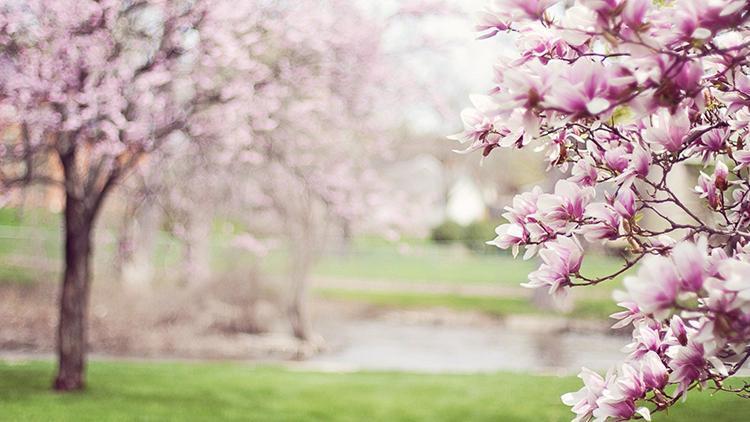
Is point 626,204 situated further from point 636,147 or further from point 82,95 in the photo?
point 82,95

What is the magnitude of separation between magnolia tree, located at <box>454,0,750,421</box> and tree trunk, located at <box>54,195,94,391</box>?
A: 5700 mm

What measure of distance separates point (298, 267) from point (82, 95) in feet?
30.8

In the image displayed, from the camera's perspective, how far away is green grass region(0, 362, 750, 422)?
259 inches

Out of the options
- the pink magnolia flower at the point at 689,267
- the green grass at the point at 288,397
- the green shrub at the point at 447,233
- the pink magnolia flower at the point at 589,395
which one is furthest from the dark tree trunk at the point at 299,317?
the green shrub at the point at 447,233

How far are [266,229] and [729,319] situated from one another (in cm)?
1530

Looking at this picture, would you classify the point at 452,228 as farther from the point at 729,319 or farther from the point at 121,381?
the point at 729,319

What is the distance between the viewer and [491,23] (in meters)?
2.10

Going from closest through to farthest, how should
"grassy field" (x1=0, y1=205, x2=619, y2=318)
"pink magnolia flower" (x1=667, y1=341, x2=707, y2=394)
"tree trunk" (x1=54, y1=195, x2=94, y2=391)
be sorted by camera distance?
"pink magnolia flower" (x1=667, y1=341, x2=707, y2=394), "tree trunk" (x1=54, y1=195, x2=94, y2=391), "grassy field" (x1=0, y1=205, x2=619, y2=318)

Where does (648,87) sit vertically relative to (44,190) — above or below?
below

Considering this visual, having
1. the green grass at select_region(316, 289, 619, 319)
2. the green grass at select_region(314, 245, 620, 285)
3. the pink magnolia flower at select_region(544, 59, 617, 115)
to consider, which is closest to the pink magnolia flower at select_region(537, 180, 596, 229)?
the pink magnolia flower at select_region(544, 59, 617, 115)

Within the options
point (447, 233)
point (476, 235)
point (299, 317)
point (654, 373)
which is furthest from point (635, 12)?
point (447, 233)

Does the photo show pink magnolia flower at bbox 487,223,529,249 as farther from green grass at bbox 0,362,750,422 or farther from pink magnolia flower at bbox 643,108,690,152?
green grass at bbox 0,362,750,422

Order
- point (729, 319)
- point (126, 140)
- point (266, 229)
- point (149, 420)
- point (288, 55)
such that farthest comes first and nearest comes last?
point (266, 229) < point (288, 55) < point (126, 140) < point (149, 420) < point (729, 319)

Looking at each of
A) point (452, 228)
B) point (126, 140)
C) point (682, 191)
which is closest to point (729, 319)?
point (126, 140)
